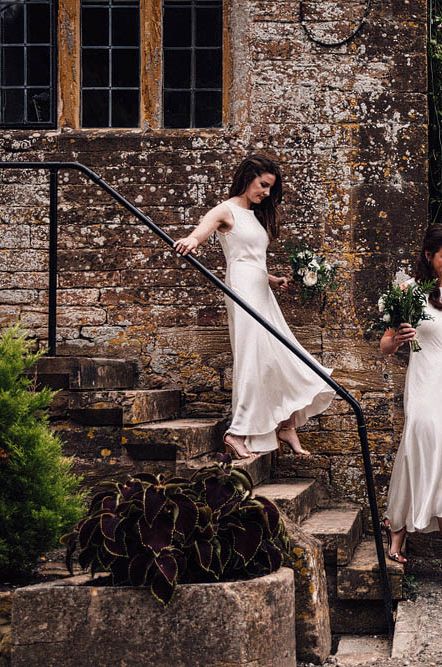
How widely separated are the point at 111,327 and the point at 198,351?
24.3 inches

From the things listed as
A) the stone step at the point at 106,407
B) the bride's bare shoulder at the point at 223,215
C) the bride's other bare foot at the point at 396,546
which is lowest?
the bride's other bare foot at the point at 396,546

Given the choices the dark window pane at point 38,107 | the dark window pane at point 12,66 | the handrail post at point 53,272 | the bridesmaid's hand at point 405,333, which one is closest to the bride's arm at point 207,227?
the handrail post at point 53,272

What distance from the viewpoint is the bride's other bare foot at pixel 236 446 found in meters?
6.38

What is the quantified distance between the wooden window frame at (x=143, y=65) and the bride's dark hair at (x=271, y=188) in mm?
859

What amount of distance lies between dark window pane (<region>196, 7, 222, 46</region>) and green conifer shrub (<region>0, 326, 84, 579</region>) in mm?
3292

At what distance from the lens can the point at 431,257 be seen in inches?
259

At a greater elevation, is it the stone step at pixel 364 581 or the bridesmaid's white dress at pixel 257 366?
the bridesmaid's white dress at pixel 257 366

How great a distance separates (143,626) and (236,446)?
7.07ft

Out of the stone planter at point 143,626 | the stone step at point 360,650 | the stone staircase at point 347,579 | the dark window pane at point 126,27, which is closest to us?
the stone planter at point 143,626

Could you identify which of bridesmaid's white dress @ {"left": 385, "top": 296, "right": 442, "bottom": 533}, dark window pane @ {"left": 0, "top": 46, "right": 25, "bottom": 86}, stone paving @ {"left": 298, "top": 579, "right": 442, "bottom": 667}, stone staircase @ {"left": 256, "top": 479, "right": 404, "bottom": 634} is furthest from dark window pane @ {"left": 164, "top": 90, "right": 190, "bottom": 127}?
stone paving @ {"left": 298, "top": 579, "right": 442, "bottom": 667}

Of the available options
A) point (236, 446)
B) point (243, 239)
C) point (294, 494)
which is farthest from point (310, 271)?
point (294, 494)

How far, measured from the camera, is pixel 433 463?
246 inches

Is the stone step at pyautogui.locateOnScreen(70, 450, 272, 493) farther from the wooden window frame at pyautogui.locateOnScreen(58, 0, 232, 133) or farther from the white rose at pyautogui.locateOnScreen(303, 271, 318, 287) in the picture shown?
the wooden window frame at pyautogui.locateOnScreen(58, 0, 232, 133)

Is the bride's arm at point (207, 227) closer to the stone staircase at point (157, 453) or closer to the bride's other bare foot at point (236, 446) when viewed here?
the stone staircase at point (157, 453)
